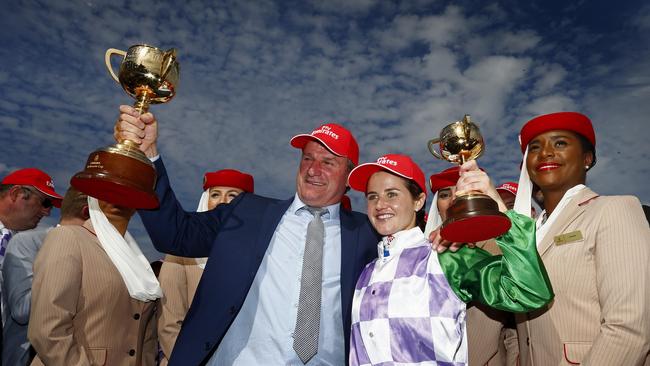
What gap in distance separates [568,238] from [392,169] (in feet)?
4.71

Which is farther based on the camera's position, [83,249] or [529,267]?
[83,249]

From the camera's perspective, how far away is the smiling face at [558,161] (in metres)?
3.78

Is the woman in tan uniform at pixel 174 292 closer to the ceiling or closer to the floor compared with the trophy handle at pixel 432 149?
closer to the floor

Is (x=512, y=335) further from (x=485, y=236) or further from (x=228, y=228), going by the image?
(x=228, y=228)

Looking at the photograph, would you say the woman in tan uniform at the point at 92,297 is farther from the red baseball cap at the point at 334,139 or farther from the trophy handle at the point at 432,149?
the trophy handle at the point at 432,149

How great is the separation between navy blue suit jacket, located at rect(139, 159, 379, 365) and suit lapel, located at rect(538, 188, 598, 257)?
1445 mm

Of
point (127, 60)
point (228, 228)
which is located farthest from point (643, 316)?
point (127, 60)

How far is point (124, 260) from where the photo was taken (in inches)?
173

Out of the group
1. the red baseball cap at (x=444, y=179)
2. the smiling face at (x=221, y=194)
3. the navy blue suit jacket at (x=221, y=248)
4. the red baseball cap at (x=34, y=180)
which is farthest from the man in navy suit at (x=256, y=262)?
the red baseball cap at (x=34, y=180)

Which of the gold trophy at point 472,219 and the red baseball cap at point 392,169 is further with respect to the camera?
the red baseball cap at point 392,169

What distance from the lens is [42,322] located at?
3715mm

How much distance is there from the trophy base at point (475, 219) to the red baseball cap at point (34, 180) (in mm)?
6818

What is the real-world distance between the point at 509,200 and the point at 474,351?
11.4ft

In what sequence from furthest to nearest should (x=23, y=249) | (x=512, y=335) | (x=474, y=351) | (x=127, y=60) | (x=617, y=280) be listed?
(x=23, y=249) < (x=512, y=335) < (x=474, y=351) < (x=127, y=60) < (x=617, y=280)
